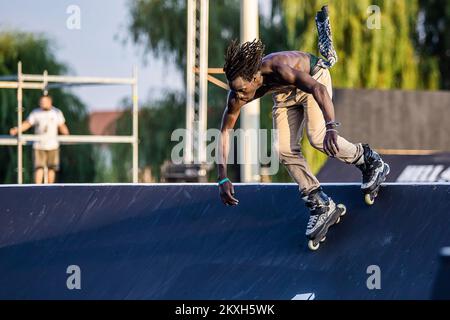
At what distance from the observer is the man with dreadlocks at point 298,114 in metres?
8.78

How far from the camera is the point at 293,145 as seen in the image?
9.35m

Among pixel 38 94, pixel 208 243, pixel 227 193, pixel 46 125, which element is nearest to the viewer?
pixel 227 193

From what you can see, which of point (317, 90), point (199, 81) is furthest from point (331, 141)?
point (199, 81)

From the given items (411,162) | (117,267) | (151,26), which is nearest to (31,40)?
(151,26)

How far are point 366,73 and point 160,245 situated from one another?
16.3m

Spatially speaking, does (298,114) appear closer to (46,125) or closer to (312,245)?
(312,245)

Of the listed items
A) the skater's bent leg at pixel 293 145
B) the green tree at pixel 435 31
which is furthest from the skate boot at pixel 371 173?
the green tree at pixel 435 31

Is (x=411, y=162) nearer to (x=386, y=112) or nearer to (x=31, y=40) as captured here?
(x=386, y=112)

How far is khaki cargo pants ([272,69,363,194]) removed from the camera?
9.24m

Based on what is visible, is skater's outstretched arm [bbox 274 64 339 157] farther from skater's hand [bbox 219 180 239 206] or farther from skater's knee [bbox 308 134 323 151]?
skater's hand [bbox 219 180 239 206]

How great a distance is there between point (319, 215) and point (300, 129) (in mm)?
824

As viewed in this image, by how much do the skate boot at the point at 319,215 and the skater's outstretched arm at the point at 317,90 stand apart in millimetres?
567
